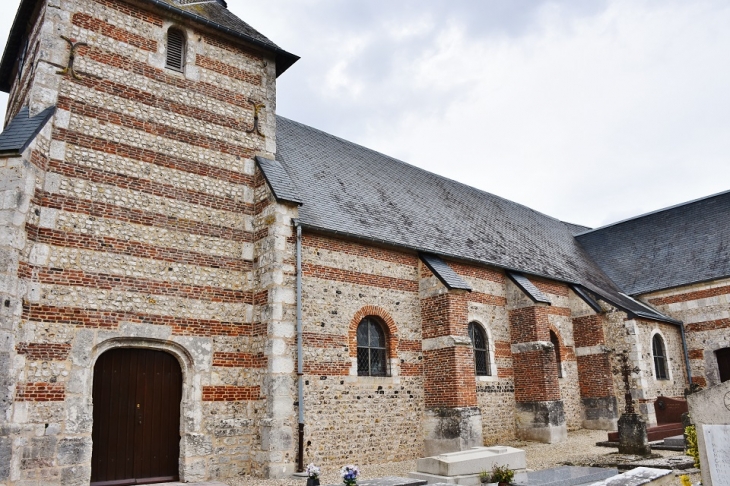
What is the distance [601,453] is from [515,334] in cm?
404

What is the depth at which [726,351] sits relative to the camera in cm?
1895

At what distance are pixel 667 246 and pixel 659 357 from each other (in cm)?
560

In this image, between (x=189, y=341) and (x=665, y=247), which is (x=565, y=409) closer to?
(x=665, y=247)

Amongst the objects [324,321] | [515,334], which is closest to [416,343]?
[324,321]

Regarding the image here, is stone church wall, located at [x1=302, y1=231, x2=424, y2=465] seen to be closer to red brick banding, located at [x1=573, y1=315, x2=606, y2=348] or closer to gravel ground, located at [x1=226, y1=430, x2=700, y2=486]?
gravel ground, located at [x1=226, y1=430, x2=700, y2=486]

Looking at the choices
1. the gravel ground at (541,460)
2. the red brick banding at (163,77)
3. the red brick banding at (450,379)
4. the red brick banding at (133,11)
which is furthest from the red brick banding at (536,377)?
the red brick banding at (133,11)

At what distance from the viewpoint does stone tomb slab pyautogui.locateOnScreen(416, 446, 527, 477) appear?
9.00 meters

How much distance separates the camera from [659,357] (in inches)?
738

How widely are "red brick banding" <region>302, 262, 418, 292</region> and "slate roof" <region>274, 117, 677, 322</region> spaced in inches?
31.9

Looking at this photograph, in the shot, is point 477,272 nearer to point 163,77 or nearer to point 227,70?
point 227,70

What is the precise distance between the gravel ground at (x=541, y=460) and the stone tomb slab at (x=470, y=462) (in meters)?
1.17

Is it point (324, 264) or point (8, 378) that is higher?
point (324, 264)

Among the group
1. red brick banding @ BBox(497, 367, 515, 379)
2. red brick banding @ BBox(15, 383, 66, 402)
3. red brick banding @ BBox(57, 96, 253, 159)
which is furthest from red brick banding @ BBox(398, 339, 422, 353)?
red brick banding @ BBox(15, 383, 66, 402)

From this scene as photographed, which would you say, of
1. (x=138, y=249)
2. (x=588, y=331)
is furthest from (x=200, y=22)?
(x=588, y=331)
